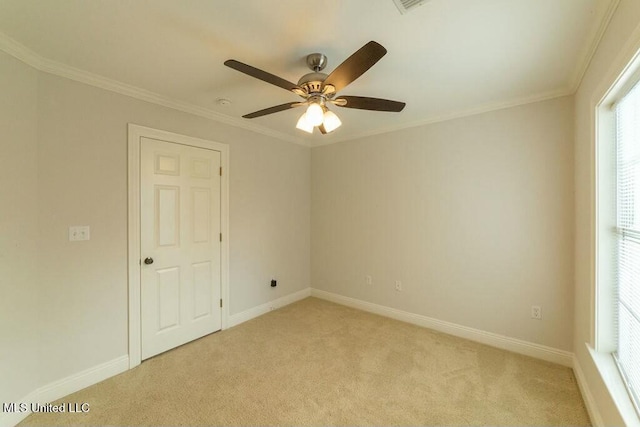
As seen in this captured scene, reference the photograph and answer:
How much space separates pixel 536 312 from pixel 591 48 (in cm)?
215

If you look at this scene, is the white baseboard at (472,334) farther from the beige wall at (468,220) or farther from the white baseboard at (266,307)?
the white baseboard at (266,307)

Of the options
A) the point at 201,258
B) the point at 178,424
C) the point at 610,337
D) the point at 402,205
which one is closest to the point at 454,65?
the point at 402,205

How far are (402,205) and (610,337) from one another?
1.99 m

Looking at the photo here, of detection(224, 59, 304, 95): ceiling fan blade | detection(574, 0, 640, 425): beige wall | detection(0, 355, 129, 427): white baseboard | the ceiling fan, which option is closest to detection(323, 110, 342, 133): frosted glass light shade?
the ceiling fan

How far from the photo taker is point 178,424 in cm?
165

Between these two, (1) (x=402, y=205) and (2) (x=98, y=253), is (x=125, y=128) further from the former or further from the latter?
(1) (x=402, y=205)

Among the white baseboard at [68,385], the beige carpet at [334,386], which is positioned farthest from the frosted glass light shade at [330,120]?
the white baseboard at [68,385]

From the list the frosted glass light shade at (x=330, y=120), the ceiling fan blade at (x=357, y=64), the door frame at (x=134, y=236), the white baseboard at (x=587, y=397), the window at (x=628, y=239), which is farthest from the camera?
the door frame at (x=134, y=236)

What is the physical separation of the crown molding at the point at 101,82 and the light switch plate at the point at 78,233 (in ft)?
3.77

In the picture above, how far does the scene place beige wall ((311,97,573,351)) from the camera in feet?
7.54

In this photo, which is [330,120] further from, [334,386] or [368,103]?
[334,386]

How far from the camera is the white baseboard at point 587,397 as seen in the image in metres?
1.55

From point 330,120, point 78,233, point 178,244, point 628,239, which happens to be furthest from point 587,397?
point 78,233

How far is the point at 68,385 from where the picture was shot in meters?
1.92
